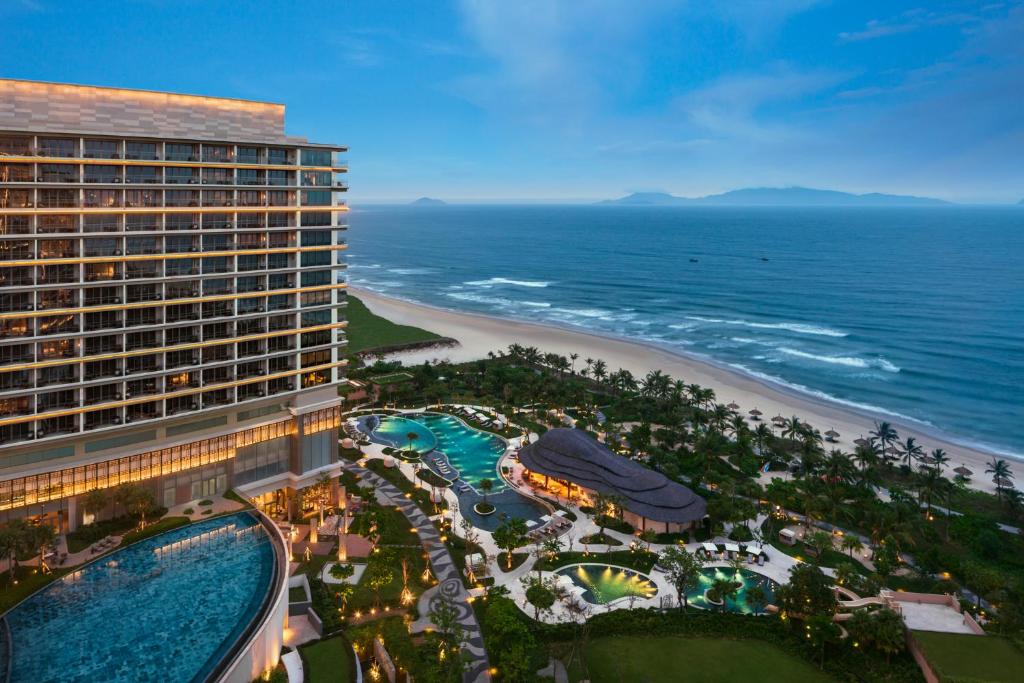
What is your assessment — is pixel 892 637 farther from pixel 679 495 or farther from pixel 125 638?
pixel 125 638

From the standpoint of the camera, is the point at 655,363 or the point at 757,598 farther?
the point at 655,363

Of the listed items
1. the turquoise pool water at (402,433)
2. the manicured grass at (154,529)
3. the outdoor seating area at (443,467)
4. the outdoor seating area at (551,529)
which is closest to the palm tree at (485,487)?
the outdoor seating area at (443,467)

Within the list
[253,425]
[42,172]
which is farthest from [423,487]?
[42,172]

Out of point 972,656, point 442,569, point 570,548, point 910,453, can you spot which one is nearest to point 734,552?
point 570,548

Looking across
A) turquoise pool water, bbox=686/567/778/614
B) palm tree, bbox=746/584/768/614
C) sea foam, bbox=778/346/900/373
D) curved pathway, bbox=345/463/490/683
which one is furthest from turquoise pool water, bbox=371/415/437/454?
sea foam, bbox=778/346/900/373

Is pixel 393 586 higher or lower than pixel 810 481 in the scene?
lower

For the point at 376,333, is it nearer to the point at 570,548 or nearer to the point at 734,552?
the point at 570,548
